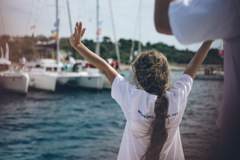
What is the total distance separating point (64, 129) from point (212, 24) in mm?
9573

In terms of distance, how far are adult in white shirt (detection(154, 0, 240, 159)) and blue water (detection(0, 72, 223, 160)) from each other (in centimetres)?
322

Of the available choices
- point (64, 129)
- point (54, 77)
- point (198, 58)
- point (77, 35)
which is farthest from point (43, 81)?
point (198, 58)

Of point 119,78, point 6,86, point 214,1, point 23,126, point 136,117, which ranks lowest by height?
point 23,126

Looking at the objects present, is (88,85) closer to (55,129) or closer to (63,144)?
(55,129)

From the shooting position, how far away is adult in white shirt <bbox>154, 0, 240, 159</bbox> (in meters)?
0.69

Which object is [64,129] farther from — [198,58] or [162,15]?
[162,15]

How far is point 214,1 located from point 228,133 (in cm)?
44

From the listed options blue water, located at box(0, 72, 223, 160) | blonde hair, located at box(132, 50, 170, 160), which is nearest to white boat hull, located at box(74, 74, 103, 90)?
blue water, located at box(0, 72, 223, 160)

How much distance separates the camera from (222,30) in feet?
2.36

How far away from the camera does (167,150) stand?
4.27 ft

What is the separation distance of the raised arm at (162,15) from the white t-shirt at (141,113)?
0.48m

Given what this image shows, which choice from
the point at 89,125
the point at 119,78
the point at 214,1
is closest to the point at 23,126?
the point at 89,125

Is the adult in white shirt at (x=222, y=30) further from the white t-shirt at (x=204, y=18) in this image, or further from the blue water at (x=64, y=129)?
the blue water at (x=64, y=129)

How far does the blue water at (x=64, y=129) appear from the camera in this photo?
6773 millimetres
